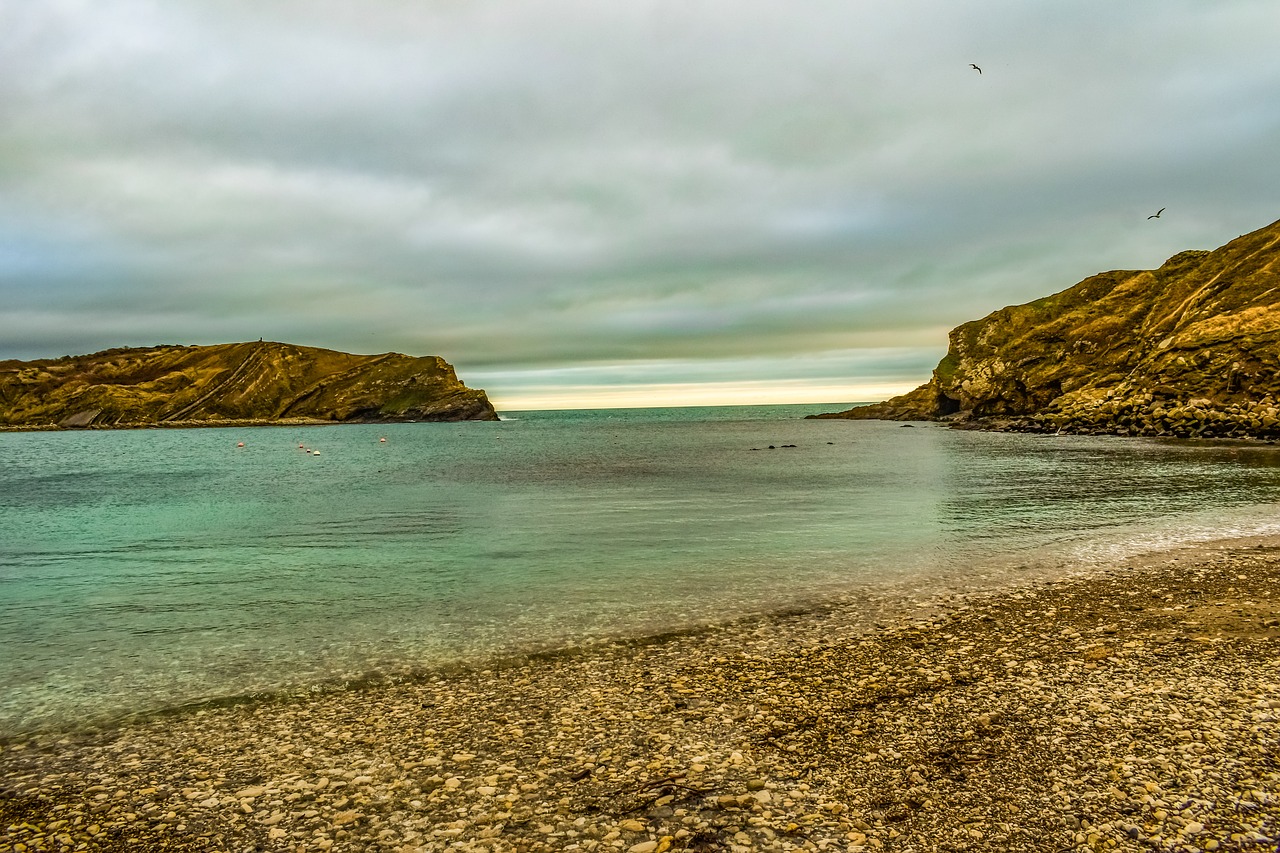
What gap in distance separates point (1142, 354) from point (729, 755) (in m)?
116

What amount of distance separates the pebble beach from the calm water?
7.80 ft

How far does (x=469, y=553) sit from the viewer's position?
81.3 feet

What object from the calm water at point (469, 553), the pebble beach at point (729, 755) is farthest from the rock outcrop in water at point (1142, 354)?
the pebble beach at point (729, 755)

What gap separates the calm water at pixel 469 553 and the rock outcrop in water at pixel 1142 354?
29.9 meters

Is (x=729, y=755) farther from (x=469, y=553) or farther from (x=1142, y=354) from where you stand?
(x=1142, y=354)

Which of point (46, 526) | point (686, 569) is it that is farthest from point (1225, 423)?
point (46, 526)

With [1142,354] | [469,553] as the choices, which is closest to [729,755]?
[469,553]

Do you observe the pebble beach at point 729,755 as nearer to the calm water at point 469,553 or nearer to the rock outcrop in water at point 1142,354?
the calm water at point 469,553

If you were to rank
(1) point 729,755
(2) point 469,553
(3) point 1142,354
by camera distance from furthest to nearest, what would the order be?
(3) point 1142,354, (2) point 469,553, (1) point 729,755

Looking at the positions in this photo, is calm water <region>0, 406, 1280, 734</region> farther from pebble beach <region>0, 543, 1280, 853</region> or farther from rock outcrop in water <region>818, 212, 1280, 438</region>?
rock outcrop in water <region>818, 212, 1280, 438</region>

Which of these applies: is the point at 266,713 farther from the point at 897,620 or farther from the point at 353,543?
the point at 353,543

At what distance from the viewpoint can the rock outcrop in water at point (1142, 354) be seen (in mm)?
77375

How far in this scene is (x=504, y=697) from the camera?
36.3 feet

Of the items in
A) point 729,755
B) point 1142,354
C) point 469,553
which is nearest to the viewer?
point 729,755
